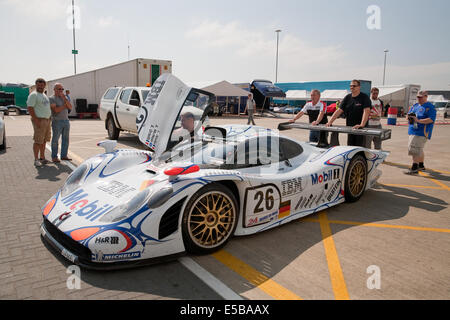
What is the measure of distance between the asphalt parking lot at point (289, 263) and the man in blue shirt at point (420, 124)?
237 cm

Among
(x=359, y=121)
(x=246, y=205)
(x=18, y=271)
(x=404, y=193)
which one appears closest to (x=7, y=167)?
(x=18, y=271)

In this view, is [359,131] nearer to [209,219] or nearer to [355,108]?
[355,108]

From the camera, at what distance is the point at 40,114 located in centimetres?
691

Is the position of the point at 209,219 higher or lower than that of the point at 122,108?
lower

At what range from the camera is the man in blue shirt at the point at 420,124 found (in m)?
6.95

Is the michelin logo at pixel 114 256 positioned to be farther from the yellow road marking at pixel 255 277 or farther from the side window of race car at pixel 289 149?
the side window of race car at pixel 289 149

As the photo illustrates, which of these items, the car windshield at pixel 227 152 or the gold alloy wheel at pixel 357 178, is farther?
the gold alloy wheel at pixel 357 178

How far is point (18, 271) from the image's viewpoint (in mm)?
2881

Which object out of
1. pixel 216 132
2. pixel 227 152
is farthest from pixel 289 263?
pixel 216 132

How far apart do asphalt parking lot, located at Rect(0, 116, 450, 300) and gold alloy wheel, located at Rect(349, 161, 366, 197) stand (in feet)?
0.73

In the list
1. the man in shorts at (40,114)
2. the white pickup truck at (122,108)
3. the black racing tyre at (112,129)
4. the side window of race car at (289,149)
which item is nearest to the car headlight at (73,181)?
the side window of race car at (289,149)

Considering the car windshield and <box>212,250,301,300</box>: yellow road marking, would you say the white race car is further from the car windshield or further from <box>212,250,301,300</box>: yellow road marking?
<box>212,250,301,300</box>: yellow road marking

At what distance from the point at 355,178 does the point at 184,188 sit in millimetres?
3131

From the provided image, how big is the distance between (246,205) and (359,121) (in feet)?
12.6
